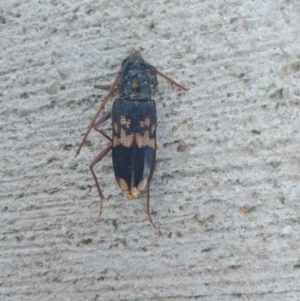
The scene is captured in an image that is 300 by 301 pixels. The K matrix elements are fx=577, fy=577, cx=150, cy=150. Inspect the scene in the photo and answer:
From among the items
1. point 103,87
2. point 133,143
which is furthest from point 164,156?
point 103,87

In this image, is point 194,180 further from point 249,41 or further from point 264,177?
point 249,41

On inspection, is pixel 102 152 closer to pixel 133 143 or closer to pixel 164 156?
pixel 133 143

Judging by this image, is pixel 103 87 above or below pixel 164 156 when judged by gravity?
above

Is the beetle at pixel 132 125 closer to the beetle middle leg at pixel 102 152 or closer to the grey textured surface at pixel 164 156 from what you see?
the beetle middle leg at pixel 102 152

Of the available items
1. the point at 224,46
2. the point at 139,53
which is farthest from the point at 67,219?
the point at 224,46

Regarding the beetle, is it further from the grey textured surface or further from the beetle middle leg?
the grey textured surface

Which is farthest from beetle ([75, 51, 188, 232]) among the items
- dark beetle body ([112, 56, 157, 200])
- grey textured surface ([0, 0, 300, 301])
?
grey textured surface ([0, 0, 300, 301])
